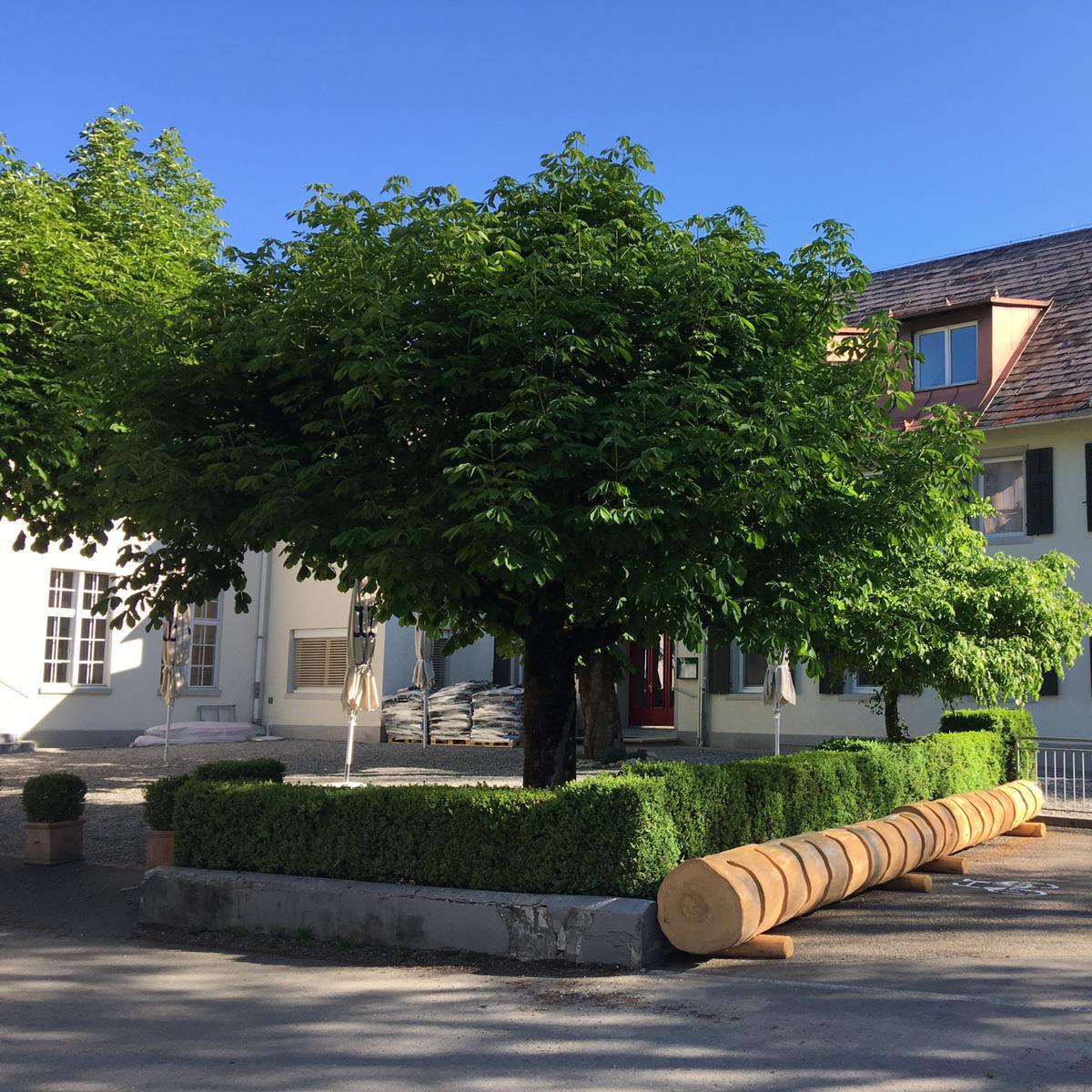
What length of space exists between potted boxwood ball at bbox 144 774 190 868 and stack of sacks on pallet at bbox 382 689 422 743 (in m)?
14.9

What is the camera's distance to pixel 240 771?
1005 cm

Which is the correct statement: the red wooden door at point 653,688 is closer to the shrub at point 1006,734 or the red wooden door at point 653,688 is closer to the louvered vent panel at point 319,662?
the louvered vent panel at point 319,662

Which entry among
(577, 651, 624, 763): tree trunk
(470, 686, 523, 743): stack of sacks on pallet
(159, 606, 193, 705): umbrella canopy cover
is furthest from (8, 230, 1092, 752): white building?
(159, 606, 193, 705): umbrella canopy cover

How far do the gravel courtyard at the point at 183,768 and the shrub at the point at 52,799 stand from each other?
58 cm

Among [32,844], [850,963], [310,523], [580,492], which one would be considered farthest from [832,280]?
[32,844]

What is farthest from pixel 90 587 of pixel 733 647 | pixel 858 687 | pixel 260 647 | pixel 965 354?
pixel 965 354

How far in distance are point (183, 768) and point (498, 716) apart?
706 cm

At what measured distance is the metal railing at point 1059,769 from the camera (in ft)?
49.5

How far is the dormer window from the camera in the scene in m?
21.9

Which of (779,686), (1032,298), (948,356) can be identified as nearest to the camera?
(779,686)

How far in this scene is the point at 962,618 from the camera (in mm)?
14008

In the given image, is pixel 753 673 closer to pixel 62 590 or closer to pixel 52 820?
pixel 62 590

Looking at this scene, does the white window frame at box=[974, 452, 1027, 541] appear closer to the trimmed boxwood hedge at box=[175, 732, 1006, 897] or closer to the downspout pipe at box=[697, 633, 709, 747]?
the downspout pipe at box=[697, 633, 709, 747]

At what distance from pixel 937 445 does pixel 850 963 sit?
4054mm
